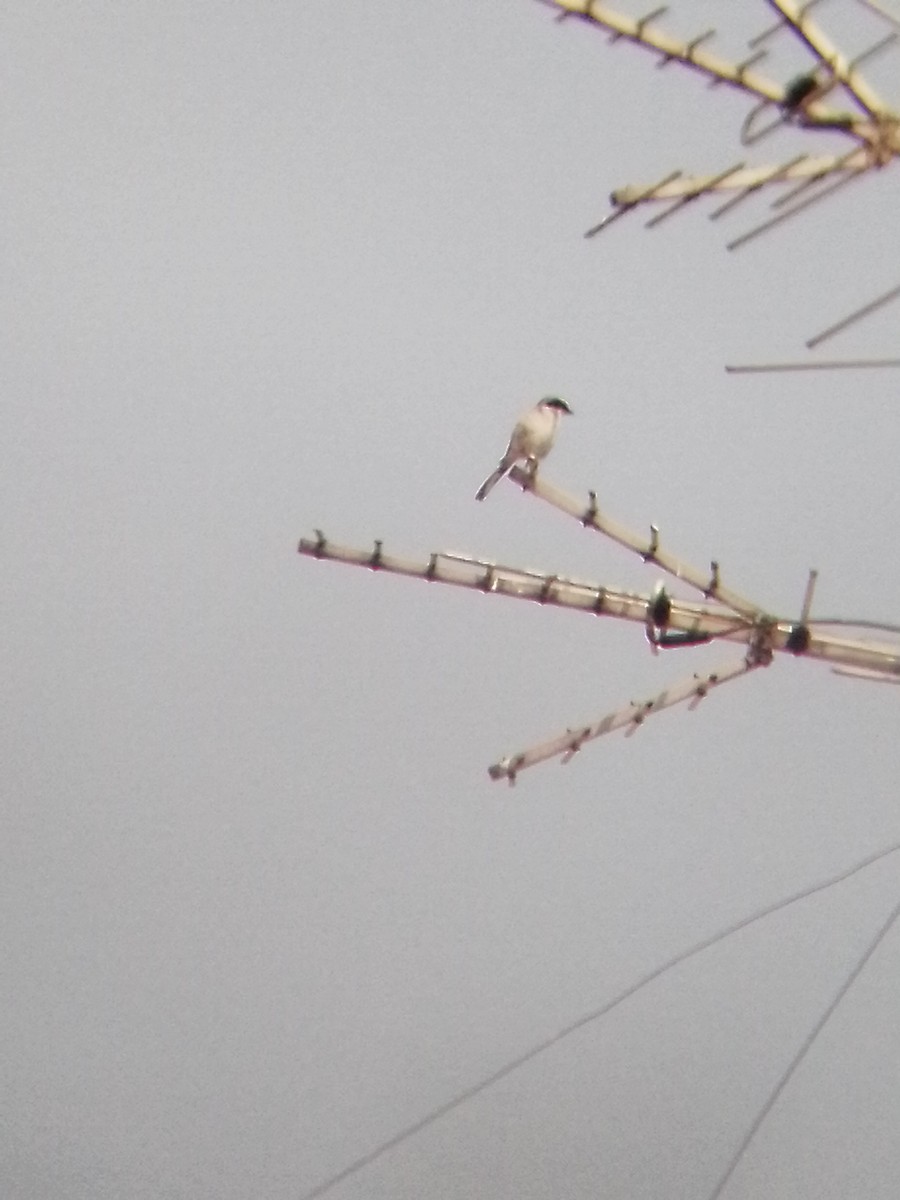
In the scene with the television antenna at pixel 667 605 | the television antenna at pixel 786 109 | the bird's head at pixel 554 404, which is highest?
the television antenna at pixel 786 109

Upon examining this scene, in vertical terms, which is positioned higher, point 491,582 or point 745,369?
point 745,369

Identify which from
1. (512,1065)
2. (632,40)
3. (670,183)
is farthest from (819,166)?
(512,1065)

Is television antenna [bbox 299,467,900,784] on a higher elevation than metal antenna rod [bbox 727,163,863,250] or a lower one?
lower

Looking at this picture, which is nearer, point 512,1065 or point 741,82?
point 741,82

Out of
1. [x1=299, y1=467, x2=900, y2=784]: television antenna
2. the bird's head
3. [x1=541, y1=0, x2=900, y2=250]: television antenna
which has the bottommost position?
[x1=299, y1=467, x2=900, y2=784]: television antenna

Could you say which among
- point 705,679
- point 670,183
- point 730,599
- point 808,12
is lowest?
point 705,679

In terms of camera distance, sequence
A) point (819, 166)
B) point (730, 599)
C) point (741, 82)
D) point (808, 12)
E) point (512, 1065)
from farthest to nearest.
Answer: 1. point (512, 1065)
2. point (730, 599)
3. point (819, 166)
4. point (741, 82)
5. point (808, 12)

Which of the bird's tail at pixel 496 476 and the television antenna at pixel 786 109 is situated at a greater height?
the television antenna at pixel 786 109

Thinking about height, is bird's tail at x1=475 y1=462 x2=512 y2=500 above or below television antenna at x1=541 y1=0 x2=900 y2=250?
below

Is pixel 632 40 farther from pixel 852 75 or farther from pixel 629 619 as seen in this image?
pixel 629 619

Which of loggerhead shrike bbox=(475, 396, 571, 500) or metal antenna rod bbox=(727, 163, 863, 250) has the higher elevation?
metal antenna rod bbox=(727, 163, 863, 250)

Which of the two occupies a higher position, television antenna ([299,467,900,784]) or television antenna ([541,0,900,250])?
television antenna ([541,0,900,250])
